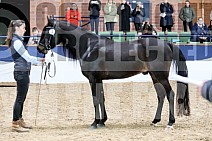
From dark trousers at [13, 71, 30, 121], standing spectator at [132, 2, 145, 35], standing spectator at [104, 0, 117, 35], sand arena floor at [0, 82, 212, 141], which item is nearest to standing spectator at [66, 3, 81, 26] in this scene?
standing spectator at [104, 0, 117, 35]

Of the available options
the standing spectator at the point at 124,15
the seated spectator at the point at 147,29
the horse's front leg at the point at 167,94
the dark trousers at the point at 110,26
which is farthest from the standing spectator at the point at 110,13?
the horse's front leg at the point at 167,94

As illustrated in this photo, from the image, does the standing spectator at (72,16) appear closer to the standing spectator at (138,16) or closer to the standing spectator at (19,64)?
the standing spectator at (138,16)

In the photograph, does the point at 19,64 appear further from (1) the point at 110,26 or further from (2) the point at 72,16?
(1) the point at 110,26

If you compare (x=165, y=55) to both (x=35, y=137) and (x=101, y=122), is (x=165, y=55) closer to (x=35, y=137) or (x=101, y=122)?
(x=101, y=122)

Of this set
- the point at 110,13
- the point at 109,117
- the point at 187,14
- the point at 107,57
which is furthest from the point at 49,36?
the point at 187,14

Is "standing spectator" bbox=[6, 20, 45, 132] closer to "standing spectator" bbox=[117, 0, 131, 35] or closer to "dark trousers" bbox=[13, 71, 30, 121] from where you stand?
"dark trousers" bbox=[13, 71, 30, 121]

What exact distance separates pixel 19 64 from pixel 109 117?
2.52 meters

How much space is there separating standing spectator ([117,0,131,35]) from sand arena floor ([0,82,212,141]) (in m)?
4.30

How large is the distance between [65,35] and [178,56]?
203cm

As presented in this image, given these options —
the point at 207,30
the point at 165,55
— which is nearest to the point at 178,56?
the point at 165,55

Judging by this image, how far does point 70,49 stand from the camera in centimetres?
821

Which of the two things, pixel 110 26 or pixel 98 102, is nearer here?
pixel 98 102

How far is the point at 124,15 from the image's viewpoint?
18297 mm

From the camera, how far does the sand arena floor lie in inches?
287
